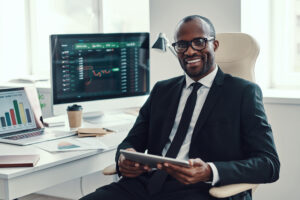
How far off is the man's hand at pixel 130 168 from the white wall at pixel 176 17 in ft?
4.41

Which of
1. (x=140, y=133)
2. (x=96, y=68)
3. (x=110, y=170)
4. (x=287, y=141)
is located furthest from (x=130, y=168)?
(x=287, y=141)

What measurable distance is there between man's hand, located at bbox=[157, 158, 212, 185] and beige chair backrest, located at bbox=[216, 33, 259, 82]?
2.23 feet

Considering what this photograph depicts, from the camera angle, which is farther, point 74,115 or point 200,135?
point 74,115

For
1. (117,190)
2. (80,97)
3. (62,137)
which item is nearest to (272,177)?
(117,190)

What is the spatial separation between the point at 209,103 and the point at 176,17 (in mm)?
1307

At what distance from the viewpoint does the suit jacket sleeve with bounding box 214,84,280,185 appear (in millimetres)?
1870

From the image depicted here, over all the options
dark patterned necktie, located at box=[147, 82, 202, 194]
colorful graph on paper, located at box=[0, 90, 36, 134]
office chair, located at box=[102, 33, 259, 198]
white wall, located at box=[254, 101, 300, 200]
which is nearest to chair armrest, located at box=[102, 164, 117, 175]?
dark patterned necktie, located at box=[147, 82, 202, 194]

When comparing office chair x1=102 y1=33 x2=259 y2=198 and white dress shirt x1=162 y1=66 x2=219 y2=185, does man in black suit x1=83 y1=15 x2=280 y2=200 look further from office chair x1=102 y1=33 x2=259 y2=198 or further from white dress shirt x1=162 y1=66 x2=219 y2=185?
office chair x1=102 y1=33 x2=259 y2=198

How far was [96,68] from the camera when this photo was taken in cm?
283

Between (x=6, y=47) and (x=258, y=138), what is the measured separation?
2.97 metres

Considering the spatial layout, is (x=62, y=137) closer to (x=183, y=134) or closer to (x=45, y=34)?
(x=183, y=134)

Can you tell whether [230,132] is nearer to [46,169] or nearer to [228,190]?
[228,190]

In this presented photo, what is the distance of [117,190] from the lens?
2086mm

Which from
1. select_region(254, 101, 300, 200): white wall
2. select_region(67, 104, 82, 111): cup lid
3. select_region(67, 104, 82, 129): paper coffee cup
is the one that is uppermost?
select_region(67, 104, 82, 111): cup lid
